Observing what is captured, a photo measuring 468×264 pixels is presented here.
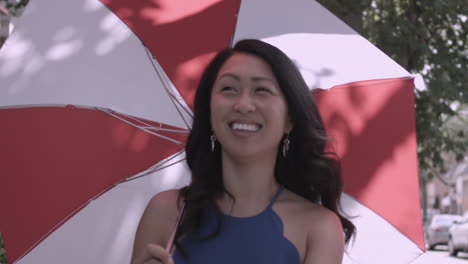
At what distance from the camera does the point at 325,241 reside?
234 centimetres

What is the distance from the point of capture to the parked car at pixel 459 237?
2089cm

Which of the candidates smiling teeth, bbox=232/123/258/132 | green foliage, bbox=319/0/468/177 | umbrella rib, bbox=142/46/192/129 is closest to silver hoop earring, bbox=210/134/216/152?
smiling teeth, bbox=232/123/258/132

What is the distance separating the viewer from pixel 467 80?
25.5 feet

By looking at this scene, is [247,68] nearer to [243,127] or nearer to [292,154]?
[243,127]

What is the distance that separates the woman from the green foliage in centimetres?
468

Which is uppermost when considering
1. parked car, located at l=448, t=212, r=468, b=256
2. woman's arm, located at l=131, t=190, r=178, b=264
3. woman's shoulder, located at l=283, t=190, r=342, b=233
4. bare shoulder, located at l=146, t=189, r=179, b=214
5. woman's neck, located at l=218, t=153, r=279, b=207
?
woman's neck, located at l=218, t=153, r=279, b=207

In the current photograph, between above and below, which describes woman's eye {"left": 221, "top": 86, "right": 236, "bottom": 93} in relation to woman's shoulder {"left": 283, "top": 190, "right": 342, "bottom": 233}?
above

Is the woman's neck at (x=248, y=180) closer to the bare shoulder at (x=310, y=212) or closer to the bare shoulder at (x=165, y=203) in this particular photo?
the bare shoulder at (x=310, y=212)

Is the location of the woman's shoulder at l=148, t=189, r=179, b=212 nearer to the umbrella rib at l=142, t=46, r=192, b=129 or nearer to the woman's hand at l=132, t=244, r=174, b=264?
the woman's hand at l=132, t=244, r=174, b=264

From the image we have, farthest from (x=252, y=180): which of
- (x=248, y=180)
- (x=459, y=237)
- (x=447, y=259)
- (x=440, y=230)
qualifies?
(x=440, y=230)

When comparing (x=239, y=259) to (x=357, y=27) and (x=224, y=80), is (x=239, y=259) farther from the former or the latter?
(x=357, y=27)

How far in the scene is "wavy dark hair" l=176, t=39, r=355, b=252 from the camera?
2.48 meters

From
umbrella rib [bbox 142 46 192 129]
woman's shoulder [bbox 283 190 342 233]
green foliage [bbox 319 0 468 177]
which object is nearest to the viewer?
woman's shoulder [bbox 283 190 342 233]

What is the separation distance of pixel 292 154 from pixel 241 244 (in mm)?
473
